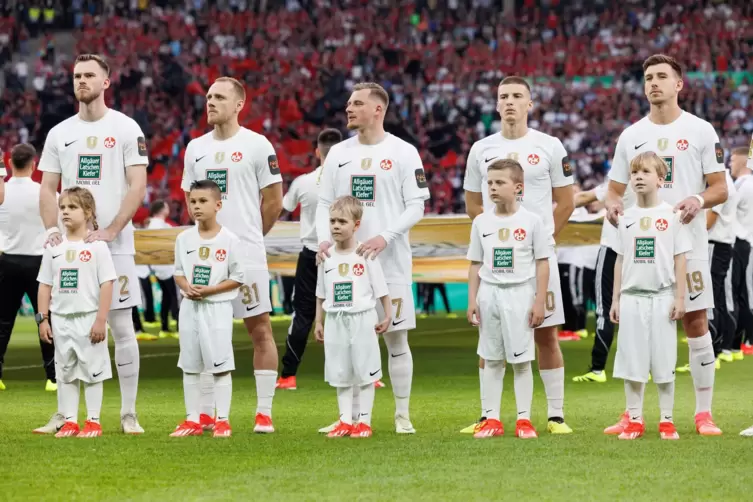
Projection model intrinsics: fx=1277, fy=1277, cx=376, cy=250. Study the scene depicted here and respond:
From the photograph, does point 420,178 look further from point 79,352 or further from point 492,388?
point 79,352

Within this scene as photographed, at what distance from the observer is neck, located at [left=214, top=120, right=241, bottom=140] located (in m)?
7.73

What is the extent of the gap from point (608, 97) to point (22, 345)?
16542 mm

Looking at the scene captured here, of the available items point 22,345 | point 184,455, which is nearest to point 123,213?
point 184,455

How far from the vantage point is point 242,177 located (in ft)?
25.2

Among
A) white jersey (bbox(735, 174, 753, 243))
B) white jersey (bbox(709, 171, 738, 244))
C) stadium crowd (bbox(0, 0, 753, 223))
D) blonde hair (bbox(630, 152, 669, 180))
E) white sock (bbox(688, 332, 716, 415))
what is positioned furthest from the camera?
stadium crowd (bbox(0, 0, 753, 223))

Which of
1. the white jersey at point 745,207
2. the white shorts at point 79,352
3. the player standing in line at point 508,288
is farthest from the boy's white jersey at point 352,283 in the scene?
the white jersey at point 745,207

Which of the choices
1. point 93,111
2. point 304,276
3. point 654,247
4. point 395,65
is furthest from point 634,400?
point 395,65

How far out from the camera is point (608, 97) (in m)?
29.0

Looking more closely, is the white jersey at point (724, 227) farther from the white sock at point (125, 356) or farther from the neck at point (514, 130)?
the white sock at point (125, 356)

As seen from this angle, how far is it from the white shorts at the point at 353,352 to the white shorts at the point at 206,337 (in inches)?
23.1

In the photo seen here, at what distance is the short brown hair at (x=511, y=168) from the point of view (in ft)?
23.7

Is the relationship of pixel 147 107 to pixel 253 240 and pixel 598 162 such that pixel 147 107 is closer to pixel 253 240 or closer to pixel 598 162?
pixel 598 162

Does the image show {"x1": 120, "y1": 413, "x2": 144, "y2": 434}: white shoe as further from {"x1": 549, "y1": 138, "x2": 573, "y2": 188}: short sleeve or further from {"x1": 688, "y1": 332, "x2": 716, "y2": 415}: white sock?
{"x1": 688, "y1": 332, "x2": 716, "y2": 415}: white sock

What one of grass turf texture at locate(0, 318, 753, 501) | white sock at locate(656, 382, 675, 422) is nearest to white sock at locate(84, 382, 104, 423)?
grass turf texture at locate(0, 318, 753, 501)
